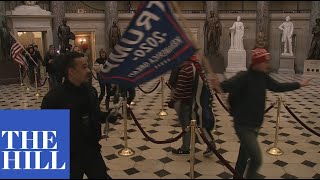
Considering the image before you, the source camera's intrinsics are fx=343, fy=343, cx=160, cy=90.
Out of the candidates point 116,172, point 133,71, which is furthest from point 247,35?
point 133,71

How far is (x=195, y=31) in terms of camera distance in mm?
19469

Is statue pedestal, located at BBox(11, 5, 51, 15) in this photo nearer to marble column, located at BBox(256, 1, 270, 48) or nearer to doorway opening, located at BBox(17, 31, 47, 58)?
doorway opening, located at BBox(17, 31, 47, 58)

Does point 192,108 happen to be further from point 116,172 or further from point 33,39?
point 33,39

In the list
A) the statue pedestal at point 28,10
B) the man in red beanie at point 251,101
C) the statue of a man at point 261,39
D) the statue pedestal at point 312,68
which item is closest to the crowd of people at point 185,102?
the man in red beanie at point 251,101

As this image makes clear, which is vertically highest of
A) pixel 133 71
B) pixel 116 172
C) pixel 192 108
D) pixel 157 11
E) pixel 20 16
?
pixel 20 16

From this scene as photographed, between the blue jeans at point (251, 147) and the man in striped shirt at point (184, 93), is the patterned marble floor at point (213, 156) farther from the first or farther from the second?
the blue jeans at point (251, 147)

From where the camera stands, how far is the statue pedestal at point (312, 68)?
16234mm

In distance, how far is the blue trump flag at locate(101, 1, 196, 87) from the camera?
3.10 metres

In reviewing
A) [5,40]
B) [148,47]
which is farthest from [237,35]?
[148,47]

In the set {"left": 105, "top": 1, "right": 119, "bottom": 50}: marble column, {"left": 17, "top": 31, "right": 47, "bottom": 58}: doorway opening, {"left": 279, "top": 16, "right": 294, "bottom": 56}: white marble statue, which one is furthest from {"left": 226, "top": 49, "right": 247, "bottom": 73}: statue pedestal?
{"left": 17, "top": 31, "right": 47, "bottom": 58}: doorway opening

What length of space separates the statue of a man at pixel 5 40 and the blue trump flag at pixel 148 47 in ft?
45.1

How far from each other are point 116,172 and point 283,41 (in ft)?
48.1

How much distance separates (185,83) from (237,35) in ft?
43.8

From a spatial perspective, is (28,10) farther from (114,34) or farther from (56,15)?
(114,34)
